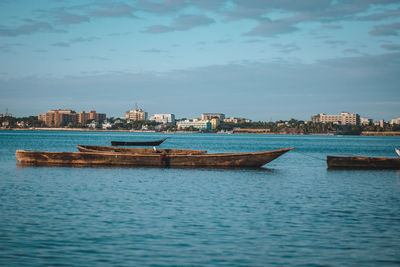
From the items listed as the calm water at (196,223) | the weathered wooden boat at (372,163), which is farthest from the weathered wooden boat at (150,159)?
the calm water at (196,223)

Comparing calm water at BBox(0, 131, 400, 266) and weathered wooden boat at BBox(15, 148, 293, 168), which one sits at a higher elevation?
weathered wooden boat at BBox(15, 148, 293, 168)

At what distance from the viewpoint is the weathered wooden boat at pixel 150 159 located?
36500 millimetres

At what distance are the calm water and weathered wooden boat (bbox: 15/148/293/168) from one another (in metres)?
8.45

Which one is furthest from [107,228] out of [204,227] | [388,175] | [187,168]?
[388,175]

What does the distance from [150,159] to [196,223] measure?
22.1 meters

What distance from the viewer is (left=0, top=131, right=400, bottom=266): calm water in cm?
1170

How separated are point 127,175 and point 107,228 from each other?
16.8 metres

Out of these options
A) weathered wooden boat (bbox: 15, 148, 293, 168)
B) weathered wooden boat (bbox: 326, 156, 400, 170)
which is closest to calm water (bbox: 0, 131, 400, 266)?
weathered wooden boat (bbox: 15, 148, 293, 168)

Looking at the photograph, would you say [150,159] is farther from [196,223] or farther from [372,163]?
[196,223]

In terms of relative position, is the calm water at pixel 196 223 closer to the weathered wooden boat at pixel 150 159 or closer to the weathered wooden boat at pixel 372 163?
the weathered wooden boat at pixel 150 159

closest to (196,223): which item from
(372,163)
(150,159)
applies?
(150,159)

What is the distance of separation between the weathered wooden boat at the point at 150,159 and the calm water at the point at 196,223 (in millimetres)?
8446

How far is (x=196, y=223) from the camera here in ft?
50.4

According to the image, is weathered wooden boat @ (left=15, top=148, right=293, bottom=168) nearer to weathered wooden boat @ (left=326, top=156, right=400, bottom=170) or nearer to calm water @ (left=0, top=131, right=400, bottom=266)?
weathered wooden boat @ (left=326, top=156, right=400, bottom=170)
